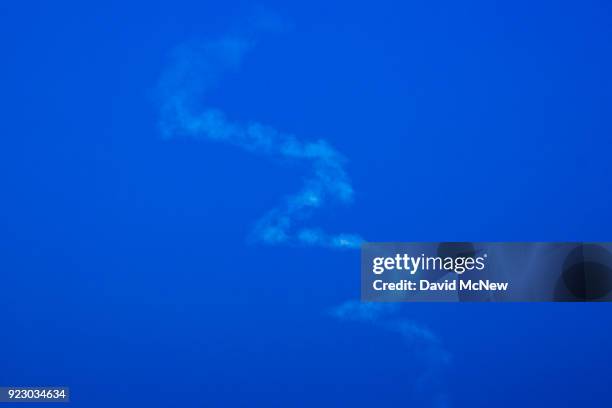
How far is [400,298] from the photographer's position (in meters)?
2.94

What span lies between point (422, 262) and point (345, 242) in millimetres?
420

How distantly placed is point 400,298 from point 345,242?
0.41 m

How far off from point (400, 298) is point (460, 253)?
1.30 ft

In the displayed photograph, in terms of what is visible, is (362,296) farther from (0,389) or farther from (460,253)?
(0,389)

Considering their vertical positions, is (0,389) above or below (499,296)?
below

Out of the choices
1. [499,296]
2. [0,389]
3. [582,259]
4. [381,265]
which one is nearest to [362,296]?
[381,265]

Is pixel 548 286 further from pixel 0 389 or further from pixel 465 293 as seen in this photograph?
pixel 0 389

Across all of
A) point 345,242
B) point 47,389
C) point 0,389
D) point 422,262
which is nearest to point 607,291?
point 422,262

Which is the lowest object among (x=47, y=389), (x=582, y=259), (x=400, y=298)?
(x=47, y=389)

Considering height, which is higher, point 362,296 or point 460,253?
point 460,253

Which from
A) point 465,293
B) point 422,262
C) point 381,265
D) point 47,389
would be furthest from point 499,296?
point 47,389

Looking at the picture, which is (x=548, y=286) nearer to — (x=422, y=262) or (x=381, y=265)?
(x=422, y=262)

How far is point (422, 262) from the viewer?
2.94 m

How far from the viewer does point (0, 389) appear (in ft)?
9.86
